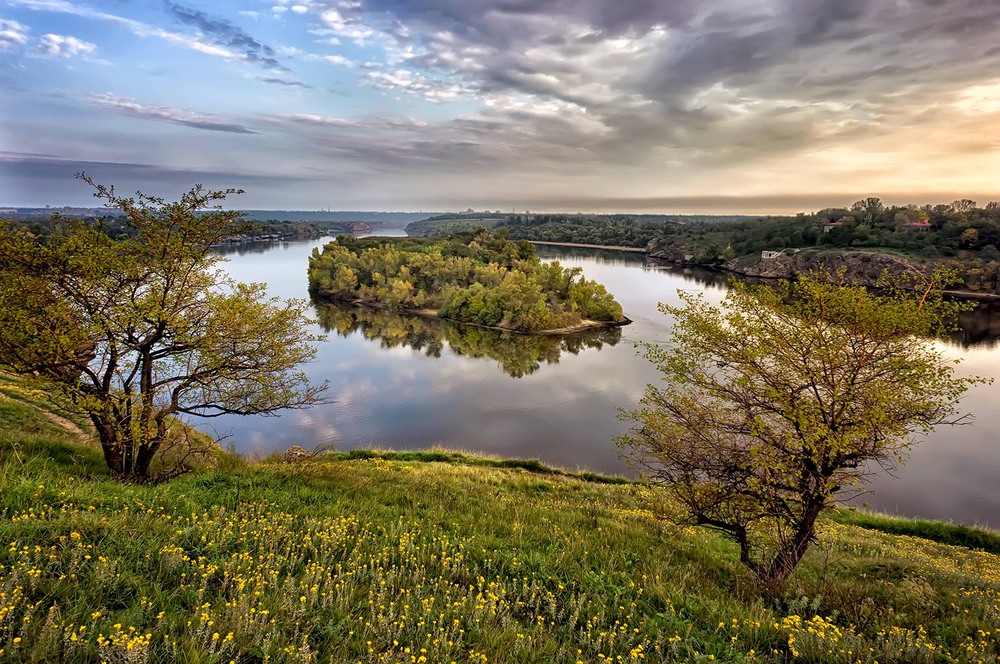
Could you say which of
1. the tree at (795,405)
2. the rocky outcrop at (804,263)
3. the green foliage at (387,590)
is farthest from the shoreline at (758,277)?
the green foliage at (387,590)

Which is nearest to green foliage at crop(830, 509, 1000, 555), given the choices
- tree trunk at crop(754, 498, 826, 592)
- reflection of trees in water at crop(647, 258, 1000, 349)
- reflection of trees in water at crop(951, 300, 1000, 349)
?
tree trunk at crop(754, 498, 826, 592)

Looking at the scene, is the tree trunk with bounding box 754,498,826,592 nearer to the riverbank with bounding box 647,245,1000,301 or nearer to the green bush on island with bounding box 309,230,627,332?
the green bush on island with bounding box 309,230,627,332

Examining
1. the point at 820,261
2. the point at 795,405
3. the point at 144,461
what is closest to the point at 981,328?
the point at 820,261

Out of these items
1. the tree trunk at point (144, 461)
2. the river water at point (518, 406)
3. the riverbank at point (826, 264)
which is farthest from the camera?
the riverbank at point (826, 264)

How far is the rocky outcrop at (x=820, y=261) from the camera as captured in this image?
10519cm

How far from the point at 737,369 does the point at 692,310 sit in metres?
1.78

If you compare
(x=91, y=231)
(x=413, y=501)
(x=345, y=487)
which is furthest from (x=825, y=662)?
(x=91, y=231)

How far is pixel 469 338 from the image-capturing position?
62.0 meters

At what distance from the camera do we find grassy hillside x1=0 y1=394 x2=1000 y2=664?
416cm

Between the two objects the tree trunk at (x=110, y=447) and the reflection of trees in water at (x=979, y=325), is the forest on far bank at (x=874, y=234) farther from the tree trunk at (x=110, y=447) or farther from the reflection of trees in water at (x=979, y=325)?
the tree trunk at (x=110, y=447)

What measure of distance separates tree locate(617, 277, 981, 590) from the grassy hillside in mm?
1240

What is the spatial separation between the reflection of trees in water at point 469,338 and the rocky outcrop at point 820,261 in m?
64.0

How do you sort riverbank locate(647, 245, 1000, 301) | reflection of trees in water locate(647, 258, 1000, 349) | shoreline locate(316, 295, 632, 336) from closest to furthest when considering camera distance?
1. reflection of trees in water locate(647, 258, 1000, 349)
2. shoreline locate(316, 295, 632, 336)
3. riverbank locate(647, 245, 1000, 301)

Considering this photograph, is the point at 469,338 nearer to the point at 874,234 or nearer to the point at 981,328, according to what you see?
the point at 981,328
